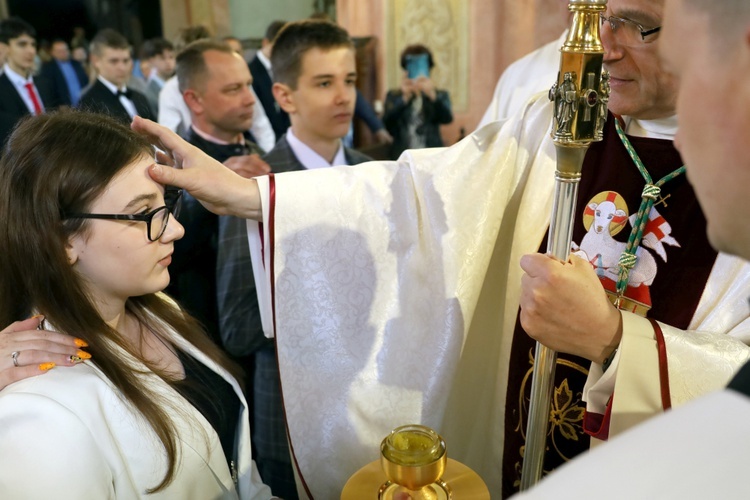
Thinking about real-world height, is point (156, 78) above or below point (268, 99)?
below

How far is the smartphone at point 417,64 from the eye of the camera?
21.9 feet

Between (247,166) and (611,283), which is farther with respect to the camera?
(247,166)

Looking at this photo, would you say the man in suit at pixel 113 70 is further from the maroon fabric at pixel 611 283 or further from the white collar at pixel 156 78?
the maroon fabric at pixel 611 283

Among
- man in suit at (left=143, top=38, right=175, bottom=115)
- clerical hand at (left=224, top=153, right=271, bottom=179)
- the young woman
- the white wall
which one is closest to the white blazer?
the young woman

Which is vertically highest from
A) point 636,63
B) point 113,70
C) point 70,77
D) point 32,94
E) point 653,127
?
point 636,63

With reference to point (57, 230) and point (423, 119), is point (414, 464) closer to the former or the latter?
point (57, 230)

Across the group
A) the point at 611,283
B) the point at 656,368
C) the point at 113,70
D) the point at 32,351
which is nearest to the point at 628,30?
the point at 611,283

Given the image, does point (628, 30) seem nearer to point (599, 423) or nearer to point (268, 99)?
point (599, 423)

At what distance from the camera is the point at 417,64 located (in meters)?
6.73

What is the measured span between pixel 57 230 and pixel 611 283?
1207 mm

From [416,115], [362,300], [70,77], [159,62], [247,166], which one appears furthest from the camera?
[70,77]

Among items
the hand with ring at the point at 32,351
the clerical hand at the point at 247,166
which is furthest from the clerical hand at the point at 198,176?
the clerical hand at the point at 247,166

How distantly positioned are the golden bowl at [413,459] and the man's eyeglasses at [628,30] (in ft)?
3.06

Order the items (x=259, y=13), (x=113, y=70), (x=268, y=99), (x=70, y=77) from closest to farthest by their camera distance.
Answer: (x=268, y=99), (x=113, y=70), (x=70, y=77), (x=259, y=13)
